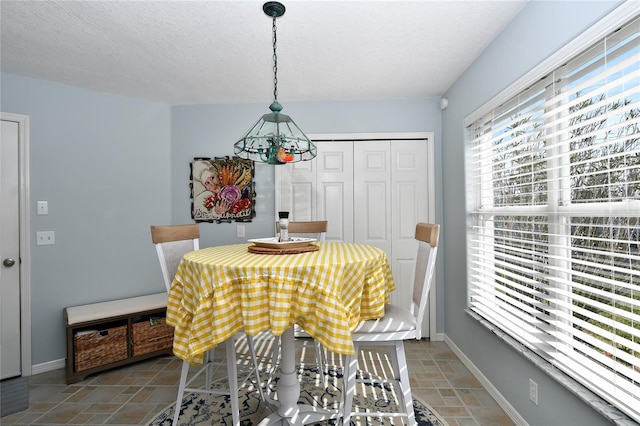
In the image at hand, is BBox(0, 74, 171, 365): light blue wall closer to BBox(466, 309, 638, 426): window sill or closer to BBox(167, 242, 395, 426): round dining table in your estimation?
BBox(167, 242, 395, 426): round dining table

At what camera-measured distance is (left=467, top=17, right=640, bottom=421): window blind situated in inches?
50.0

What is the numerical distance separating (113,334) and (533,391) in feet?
9.77

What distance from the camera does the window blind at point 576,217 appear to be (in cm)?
127

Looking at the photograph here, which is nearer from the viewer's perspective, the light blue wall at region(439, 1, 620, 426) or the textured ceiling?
the light blue wall at region(439, 1, 620, 426)

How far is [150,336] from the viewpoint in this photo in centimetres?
280

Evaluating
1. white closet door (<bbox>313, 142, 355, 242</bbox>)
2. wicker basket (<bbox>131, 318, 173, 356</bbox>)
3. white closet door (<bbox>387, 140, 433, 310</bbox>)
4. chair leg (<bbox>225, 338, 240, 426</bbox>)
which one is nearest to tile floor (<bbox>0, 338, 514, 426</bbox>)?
wicker basket (<bbox>131, 318, 173, 356</bbox>)

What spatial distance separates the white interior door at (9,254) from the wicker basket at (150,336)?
2.97 feet

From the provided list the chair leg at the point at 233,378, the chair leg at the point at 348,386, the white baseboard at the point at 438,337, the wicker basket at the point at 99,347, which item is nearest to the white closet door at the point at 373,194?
the white baseboard at the point at 438,337

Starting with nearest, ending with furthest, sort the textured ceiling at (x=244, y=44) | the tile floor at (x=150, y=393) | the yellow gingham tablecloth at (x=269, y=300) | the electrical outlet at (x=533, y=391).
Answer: the yellow gingham tablecloth at (x=269, y=300) → the electrical outlet at (x=533, y=391) → the textured ceiling at (x=244, y=44) → the tile floor at (x=150, y=393)

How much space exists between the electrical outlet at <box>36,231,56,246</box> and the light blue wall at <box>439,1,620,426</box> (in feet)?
11.7

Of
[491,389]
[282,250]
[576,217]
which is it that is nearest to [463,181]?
[576,217]

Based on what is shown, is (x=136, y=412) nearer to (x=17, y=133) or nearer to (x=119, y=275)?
(x=119, y=275)

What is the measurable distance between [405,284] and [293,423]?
1.94 meters

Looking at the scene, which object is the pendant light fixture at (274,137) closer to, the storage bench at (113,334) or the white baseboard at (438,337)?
the storage bench at (113,334)
